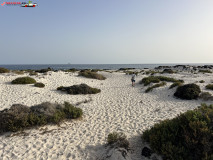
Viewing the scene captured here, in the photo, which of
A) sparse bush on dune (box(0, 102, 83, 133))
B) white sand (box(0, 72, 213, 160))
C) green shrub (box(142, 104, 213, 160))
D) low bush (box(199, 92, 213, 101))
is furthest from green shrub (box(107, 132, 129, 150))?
low bush (box(199, 92, 213, 101))

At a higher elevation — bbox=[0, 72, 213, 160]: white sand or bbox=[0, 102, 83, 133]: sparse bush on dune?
bbox=[0, 102, 83, 133]: sparse bush on dune

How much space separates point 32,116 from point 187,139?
5.82m

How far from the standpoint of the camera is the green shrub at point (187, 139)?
11.6 feet

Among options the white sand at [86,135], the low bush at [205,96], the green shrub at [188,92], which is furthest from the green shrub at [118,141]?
the low bush at [205,96]

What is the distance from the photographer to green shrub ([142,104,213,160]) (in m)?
3.55

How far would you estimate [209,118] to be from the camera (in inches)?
158

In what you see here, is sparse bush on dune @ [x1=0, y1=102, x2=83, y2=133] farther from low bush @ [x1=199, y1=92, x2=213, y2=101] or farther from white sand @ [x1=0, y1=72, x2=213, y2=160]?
low bush @ [x1=199, y1=92, x2=213, y2=101]

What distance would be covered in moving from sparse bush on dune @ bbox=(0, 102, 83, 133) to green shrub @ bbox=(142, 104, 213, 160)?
172 inches

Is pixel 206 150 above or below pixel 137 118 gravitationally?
above

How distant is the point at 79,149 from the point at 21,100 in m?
8.14

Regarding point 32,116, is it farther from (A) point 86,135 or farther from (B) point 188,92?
(B) point 188,92

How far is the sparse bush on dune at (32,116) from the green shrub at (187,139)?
4370 mm

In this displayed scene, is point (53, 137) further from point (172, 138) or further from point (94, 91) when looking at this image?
point (94, 91)

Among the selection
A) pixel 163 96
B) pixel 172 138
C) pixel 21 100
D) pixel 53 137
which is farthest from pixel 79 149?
pixel 163 96
